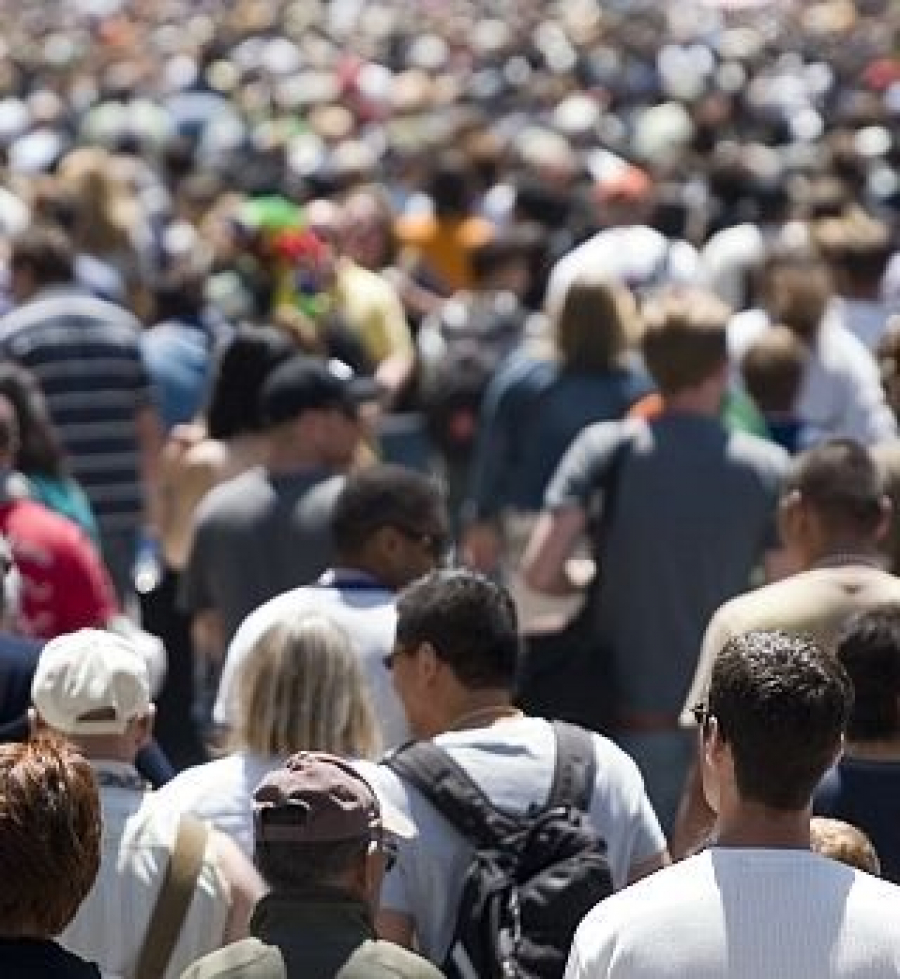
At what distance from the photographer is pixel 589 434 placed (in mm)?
8430

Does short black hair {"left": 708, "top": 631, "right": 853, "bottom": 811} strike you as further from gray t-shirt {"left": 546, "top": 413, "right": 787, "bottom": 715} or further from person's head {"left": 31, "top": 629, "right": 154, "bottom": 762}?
gray t-shirt {"left": 546, "top": 413, "right": 787, "bottom": 715}

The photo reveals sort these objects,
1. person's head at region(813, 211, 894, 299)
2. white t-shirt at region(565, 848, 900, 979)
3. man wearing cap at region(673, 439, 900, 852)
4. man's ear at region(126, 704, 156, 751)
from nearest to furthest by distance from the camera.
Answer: white t-shirt at region(565, 848, 900, 979), man's ear at region(126, 704, 156, 751), man wearing cap at region(673, 439, 900, 852), person's head at region(813, 211, 894, 299)

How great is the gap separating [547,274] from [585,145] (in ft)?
24.4

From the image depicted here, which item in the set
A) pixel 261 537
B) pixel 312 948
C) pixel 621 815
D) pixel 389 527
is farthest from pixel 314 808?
pixel 261 537

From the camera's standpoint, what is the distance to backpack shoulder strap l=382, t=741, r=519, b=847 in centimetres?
548

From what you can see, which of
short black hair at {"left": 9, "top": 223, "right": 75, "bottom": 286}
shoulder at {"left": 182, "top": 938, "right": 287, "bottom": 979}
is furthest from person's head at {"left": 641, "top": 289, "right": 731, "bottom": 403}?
shoulder at {"left": 182, "top": 938, "right": 287, "bottom": 979}

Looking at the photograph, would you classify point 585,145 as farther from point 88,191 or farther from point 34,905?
point 34,905

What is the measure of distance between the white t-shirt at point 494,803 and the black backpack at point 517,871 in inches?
0.9

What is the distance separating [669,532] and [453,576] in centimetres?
242

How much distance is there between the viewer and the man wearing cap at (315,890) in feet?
14.8

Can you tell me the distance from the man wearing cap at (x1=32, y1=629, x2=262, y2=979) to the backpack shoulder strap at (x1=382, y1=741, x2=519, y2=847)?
11.8 inches

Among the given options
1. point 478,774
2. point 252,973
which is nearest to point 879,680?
point 478,774

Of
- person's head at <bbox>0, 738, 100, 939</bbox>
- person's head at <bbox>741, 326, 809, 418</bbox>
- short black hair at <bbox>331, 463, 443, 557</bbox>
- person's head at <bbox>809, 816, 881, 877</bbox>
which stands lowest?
person's head at <bbox>741, 326, 809, 418</bbox>

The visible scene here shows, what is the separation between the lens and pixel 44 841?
4.46 meters
